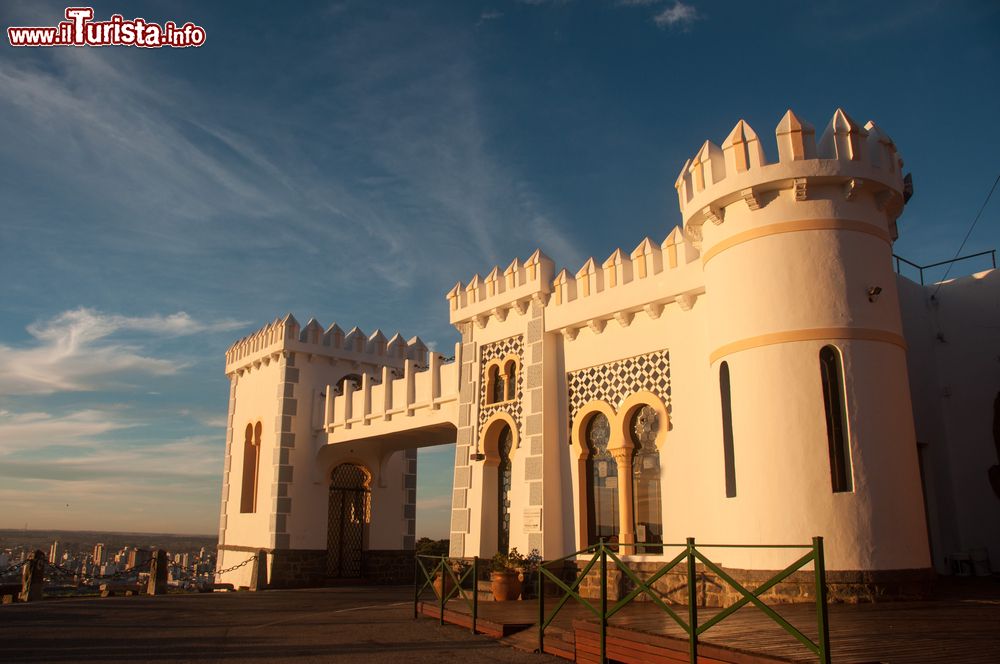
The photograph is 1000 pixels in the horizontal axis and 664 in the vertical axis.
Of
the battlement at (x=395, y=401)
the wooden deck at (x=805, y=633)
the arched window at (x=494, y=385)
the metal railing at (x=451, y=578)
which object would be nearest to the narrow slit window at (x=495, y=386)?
the arched window at (x=494, y=385)

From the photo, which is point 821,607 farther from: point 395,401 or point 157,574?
point 157,574

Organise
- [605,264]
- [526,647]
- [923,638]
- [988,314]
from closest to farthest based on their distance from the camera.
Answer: [923,638]
[526,647]
[988,314]
[605,264]

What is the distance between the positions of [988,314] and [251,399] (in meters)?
16.4

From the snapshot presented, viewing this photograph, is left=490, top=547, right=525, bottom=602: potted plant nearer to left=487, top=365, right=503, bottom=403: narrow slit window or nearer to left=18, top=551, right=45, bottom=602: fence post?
left=487, top=365, right=503, bottom=403: narrow slit window

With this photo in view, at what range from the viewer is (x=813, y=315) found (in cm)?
895

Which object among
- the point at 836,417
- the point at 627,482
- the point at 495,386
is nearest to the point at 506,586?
the point at 627,482

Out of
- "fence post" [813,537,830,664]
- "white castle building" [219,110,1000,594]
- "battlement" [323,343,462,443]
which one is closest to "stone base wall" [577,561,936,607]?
"white castle building" [219,110,1000,594]

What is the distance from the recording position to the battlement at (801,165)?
363 inches

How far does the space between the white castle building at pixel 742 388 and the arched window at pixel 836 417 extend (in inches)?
0.6

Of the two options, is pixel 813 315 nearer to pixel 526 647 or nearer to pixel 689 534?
pixel 689 534

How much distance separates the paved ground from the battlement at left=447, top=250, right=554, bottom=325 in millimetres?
5179

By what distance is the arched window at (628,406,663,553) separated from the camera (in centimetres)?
1121

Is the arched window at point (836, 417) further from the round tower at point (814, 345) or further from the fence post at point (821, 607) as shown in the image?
the fence post at point (821, 607)

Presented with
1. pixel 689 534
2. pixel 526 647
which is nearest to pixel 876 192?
pixel 689 534
